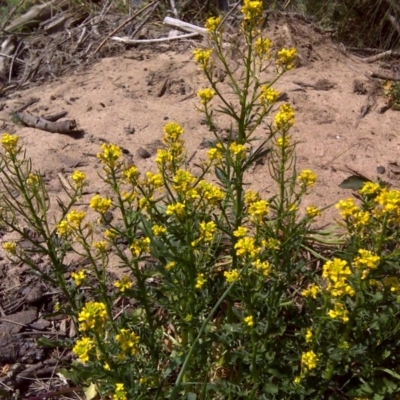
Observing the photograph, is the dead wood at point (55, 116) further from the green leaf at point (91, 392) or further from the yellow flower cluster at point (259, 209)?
the yellow flower cluster at point (259, 209)

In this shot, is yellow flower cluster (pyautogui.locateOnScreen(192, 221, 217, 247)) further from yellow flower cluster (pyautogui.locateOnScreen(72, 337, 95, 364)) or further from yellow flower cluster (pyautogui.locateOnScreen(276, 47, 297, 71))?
yellow flower cluster (pyautogui.locateOnScreen(276, 47, 297, 71))

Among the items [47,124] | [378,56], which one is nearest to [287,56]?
[47,124]

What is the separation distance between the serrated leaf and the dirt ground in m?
0.06

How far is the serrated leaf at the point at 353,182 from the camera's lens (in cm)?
313

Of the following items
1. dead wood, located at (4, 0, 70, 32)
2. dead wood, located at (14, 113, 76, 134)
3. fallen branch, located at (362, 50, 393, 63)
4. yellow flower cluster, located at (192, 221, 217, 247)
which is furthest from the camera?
dead wood, located at (4, 0, 70, 32)

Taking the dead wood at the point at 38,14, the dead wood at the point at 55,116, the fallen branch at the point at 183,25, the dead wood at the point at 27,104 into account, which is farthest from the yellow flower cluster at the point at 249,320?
the dead wood at the point at 38,14

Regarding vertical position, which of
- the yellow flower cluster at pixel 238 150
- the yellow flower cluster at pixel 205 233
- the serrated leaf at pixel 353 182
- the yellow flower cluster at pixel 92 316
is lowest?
the serrated leaf at pixel 353 182

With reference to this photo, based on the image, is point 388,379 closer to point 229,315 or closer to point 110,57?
point 229,315

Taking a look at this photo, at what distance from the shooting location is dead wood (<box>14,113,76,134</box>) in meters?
3.74

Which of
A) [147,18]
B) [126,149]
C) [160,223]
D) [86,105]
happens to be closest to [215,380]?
[160,223]

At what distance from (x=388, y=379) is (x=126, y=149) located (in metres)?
1.92

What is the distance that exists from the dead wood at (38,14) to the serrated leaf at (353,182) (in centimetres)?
324

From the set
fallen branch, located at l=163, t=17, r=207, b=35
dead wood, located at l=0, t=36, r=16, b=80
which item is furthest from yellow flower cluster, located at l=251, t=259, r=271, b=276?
dead wood, located at l=0, t=36, r=16, b=80

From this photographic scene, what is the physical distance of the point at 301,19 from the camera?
15.5ft
